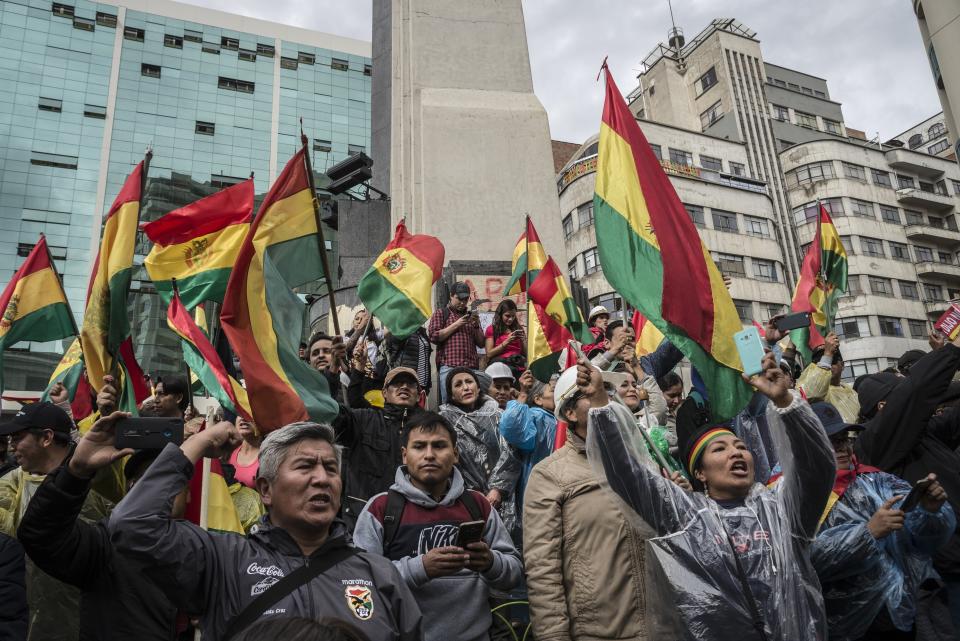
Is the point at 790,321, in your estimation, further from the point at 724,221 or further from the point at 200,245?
the point at 724,221

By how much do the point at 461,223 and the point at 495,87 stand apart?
312cm

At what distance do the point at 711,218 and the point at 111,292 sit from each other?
39.4 metres

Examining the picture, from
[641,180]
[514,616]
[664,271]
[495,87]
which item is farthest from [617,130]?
[495,87]

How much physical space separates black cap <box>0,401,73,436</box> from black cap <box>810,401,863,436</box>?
369cm

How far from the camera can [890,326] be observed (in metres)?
42.5

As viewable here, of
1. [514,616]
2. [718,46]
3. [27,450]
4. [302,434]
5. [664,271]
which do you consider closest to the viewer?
[302,434]

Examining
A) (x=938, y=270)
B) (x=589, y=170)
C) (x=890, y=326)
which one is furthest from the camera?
(x=938, y=270)

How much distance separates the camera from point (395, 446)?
15.0 feet

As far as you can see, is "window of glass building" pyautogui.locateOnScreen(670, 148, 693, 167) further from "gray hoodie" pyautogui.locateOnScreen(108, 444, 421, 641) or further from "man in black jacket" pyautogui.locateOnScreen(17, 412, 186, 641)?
"gray hoodie" pyautogui.locateOnScreen(108, 444, 421, 641)

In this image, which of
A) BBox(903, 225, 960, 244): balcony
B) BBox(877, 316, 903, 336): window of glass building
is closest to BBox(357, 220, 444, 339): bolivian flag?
BBox(877, 316, 903, 336): window of glass building

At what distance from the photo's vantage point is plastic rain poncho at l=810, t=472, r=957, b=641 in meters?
3.29

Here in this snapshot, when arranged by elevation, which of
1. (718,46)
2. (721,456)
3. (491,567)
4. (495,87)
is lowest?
(491,567)

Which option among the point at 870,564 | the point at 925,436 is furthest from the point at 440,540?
the point at 925,436

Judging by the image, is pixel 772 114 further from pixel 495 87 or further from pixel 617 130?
pixel 617 130
